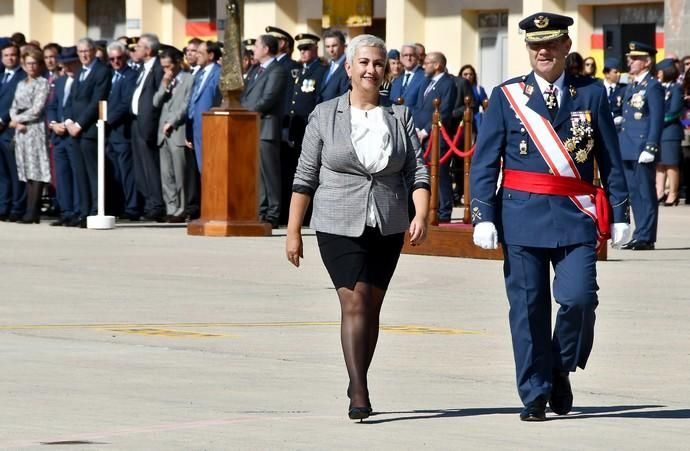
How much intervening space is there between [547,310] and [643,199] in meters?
10.2

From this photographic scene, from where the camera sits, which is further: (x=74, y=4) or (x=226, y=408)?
(x=74, y=4)

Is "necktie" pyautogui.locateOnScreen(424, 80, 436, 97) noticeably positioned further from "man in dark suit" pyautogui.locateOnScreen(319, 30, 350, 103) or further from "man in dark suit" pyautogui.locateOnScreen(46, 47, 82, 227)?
"man in dark suit" pyautogui.locateOnScreen(46, 47, 82, 227)

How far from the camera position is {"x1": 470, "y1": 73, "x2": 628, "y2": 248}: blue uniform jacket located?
8.72m

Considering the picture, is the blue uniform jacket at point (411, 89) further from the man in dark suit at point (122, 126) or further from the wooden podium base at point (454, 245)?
the wooden podium base at point (454, 245)

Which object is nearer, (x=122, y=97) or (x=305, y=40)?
(x=305, y=40)

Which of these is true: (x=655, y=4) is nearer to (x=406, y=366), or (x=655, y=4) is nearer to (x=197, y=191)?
(x=197, y=191)

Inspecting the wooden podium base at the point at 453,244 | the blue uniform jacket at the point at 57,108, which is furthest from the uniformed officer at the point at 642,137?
the blue uniform jacket at the point at 57,108

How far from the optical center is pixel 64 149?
22.7 metres

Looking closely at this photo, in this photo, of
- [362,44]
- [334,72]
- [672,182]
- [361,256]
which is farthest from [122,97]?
[361,256]

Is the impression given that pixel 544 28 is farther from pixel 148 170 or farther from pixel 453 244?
A: pixel 148 170

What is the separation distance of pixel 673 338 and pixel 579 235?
3220 mm

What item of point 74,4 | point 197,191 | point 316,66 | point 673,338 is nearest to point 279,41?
point 316,66

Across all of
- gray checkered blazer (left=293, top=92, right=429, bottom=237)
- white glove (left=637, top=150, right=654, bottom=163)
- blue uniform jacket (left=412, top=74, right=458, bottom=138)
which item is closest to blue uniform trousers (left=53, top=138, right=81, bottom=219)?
blue uniform jacket (left=412, top=74, right=458, bottom=138)

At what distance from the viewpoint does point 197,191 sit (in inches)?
917
